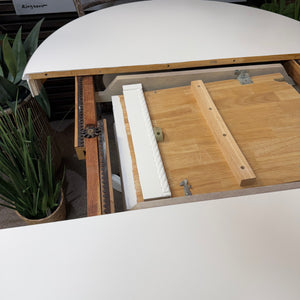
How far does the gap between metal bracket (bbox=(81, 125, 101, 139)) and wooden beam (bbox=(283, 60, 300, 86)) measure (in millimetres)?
873

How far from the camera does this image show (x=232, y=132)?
42.1 inches

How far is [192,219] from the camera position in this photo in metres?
0.75

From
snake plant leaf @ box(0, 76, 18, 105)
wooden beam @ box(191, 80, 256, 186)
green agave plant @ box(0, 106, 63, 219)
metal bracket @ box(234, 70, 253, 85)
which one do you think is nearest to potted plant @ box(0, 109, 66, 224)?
green agave plant @ box(0, 106, 63, 219)

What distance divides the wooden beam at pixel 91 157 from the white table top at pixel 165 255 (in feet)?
0.24

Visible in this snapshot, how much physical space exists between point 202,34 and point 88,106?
671mm

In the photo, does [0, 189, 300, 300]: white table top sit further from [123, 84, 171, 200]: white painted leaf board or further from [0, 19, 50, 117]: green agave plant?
[0, 19, 50, 117]: green agave plant

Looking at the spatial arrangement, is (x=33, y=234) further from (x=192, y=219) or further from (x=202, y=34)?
(x=202, y=34)

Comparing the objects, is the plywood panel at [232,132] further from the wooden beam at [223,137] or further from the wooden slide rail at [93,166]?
the wooden slide rail at [93,166]

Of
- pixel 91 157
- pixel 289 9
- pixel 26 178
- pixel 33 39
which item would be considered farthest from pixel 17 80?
pixel 289 9

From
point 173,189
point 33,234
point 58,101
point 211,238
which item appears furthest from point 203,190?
point 58,101

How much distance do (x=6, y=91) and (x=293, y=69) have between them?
1.34 m

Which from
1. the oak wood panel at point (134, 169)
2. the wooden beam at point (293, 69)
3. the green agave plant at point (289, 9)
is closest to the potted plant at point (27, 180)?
the oak wood panel at point (134, 169)

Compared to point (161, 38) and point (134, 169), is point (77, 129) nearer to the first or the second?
point (134, 169)

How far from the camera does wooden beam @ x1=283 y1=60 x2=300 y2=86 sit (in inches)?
51.3
